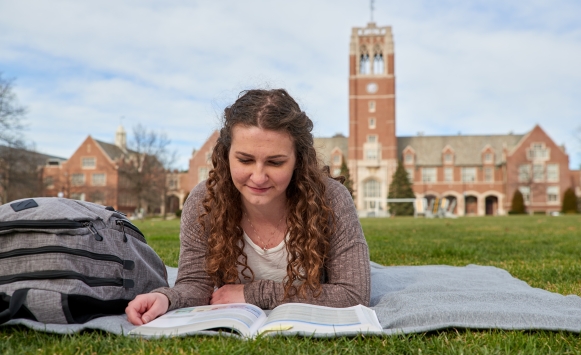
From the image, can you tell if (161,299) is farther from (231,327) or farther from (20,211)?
(20,211)

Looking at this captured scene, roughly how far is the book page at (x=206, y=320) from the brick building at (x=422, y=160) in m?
40.6

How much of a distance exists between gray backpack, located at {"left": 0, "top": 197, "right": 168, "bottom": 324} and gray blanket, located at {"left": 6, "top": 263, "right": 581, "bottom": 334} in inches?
3.3

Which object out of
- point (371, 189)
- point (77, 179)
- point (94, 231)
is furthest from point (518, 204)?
point (94, 231)

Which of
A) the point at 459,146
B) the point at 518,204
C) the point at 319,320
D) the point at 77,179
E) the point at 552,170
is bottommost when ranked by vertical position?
the point at 518,204

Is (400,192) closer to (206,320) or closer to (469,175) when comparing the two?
(469,175)

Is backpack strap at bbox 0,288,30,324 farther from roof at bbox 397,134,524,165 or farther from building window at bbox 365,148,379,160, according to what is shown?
roof at bbox 397,134,524,165

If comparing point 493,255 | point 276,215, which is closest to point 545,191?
point 493,255

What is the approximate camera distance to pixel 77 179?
43500 mm

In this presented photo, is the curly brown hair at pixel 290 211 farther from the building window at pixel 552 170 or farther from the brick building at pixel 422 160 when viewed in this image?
the building window at pixel 552 170

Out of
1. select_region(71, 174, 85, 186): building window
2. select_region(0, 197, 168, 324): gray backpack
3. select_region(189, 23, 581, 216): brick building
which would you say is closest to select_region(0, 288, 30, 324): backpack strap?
select_region(0, 197, 168, 324): gray backpack

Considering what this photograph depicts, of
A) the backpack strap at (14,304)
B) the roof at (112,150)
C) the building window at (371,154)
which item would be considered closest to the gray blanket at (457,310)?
the backpack strap at (14,304)

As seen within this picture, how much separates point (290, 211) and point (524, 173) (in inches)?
1793

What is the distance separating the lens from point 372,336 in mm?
1939

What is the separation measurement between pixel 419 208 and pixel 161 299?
31243 mm
